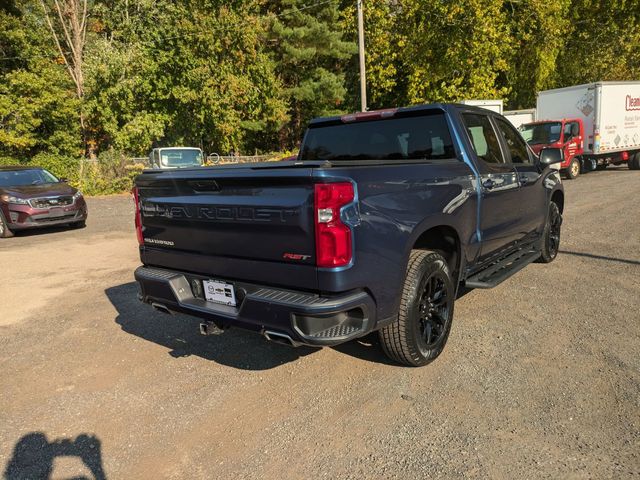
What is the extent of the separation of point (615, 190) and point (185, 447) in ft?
47.5

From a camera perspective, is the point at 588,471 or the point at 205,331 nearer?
the point at 588,471

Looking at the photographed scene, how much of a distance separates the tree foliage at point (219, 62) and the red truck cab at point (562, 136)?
5.61 metres

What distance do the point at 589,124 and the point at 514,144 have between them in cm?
1539

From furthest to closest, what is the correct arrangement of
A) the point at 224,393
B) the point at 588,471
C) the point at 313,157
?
the point at 313,157
the point at 224,393
the point at 588,471

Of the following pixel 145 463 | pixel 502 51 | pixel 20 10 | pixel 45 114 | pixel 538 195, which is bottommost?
pixel 145 463

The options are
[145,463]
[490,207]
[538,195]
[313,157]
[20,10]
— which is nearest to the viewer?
[145,463]

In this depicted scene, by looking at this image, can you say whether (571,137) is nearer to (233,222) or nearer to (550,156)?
(550,156)

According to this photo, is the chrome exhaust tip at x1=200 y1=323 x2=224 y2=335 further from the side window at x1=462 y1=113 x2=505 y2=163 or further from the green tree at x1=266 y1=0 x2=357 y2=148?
the green tree at x1=266 y1=0 x2=357 y2=148

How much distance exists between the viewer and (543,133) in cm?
1733

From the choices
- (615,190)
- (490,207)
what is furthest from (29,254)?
(615,190)

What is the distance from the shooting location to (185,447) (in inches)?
111

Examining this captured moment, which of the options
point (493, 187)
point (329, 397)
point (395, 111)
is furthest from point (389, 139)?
point (329, 397)

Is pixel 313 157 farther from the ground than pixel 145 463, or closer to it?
farther from the ground

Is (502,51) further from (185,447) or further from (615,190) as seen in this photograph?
(185,447)
